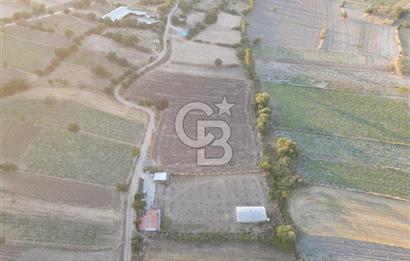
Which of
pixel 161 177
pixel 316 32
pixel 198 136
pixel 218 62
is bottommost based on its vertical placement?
pixel 161 177

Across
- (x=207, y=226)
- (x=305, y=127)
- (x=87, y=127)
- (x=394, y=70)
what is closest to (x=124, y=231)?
(x=207, y=226)

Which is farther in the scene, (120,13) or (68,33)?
(120,13)

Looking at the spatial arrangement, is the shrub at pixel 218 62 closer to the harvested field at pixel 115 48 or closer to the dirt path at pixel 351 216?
the harvested field at pixel 115 48

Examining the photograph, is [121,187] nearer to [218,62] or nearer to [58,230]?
[58,230]

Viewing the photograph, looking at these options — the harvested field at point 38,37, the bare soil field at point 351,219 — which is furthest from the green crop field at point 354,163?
the harvested field at point 38,37

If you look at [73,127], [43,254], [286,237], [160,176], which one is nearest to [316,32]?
[160,176]

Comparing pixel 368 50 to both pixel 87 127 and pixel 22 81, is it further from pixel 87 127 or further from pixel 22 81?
pixel 22 81

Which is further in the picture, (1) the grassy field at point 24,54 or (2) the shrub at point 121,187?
(1) the grassy field at point 24,54

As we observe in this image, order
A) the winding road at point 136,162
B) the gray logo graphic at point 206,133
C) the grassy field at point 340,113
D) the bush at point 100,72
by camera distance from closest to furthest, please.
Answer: the winding road at point 136,162 → the gray logo graphic at point 206,133 → the grassy field at point 340,113 → the bush at point 100,72
